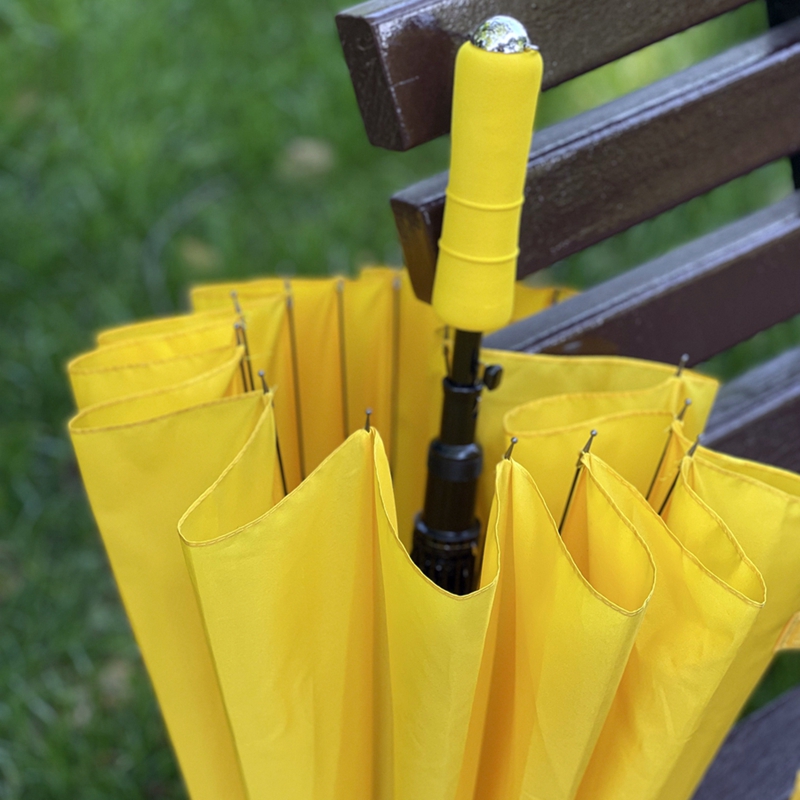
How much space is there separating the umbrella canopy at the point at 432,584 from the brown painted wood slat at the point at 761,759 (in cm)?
22

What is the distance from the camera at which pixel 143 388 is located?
587 mm

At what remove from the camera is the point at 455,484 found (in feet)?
1.98

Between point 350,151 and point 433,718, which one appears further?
point 350,151

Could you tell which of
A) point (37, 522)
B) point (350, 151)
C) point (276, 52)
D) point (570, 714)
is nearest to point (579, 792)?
point (570, 714)

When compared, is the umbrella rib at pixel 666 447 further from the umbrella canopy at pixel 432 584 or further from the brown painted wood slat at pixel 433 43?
the brown painted wood slat at pixel 433 43

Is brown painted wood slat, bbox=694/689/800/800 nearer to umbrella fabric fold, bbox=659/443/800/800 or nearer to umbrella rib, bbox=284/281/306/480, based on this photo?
umbrella fabric fold, bbox=659/443/800/800

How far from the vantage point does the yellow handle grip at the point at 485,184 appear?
1.53ft

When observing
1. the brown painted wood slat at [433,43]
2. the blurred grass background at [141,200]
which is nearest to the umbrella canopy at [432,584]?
the brown painted wood slat at [433,43]

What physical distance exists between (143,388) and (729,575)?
0.36 m

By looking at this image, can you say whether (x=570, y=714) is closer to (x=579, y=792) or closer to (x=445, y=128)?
(x=579, y=792)

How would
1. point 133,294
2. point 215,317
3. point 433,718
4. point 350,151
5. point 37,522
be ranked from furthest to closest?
point 350,151
point 133,294
point 37,522
point 215,317
point 433,718

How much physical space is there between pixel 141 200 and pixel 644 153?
3.52 feet

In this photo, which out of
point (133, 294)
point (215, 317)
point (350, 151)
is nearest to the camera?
point (215, 317)

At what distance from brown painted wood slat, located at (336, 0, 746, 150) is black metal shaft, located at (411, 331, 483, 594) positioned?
132mm
